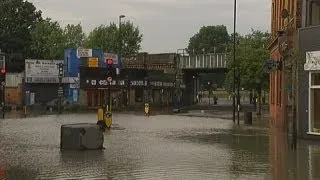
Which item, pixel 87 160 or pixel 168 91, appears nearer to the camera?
pixel 87 160

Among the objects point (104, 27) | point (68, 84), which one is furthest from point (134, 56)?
point (68, 84)

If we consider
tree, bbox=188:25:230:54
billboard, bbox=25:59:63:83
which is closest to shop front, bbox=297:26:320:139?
billboard, bbox=25:59:63:83

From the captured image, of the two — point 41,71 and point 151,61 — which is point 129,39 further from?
point 41,71

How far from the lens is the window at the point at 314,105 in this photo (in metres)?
27.4

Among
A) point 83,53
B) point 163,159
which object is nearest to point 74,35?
point 83,53

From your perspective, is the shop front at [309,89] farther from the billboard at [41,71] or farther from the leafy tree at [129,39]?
the leafy tree at [129,39]

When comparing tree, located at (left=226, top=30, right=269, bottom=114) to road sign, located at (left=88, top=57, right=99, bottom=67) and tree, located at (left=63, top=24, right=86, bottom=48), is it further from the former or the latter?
tree, located at (left=63, top=24, right=86, bottom=48)

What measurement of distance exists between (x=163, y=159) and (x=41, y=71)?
60816mm

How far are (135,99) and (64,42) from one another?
2191 cm

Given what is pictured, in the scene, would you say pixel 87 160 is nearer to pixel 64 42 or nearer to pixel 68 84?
pixel 68 84

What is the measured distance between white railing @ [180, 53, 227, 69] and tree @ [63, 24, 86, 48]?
22.0 meters

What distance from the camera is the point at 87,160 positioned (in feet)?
60.4

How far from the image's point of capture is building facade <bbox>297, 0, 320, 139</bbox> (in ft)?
88.5

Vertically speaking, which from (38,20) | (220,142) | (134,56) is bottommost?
(220,142)
